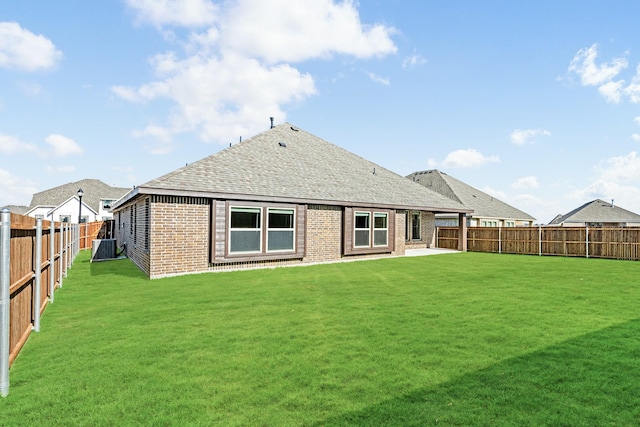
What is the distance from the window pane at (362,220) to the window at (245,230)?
5.75 metres

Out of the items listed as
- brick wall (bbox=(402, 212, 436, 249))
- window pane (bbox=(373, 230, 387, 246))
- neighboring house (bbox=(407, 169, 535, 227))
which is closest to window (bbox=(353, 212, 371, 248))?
window pane (bbox=(373, 230, 387, 246))

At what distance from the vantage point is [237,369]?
410cm

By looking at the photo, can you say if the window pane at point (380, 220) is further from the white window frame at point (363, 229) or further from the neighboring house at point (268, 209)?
the white window frame at point (363, 229)

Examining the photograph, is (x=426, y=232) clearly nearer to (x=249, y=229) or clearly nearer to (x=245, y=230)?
(x=249, y=229)

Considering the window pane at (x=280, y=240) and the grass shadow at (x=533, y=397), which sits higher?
the window pane at (x=280, y=240)

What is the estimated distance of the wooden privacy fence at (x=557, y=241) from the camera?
1902cm

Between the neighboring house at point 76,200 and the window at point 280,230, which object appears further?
the neighboring house at point 76,200

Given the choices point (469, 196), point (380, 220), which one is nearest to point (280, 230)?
point (380, 220)

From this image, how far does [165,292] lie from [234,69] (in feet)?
43.0

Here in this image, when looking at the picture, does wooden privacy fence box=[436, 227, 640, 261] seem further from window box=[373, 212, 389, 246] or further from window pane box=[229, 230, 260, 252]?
window pane box=[229, 230, 260, 252]

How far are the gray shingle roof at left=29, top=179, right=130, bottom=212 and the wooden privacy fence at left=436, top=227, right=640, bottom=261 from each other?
50.0 metres

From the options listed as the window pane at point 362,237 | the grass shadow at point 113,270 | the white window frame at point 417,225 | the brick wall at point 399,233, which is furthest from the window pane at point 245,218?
the white window frame at point 417,225

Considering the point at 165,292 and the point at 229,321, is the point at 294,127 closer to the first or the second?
the point at 165,292

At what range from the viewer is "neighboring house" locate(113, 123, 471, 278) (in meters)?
12.0
